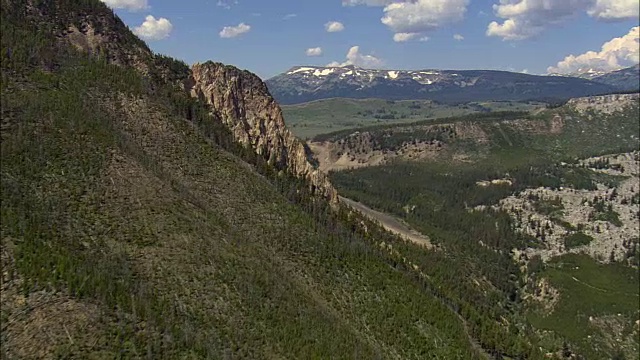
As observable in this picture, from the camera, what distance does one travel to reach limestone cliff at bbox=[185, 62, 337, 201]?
4919 inches

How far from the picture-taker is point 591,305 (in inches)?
6447

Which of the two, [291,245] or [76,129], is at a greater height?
[76,129]

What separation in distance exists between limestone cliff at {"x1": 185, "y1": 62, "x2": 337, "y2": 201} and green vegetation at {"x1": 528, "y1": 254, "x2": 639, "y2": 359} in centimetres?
7983

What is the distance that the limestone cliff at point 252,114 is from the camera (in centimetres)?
12494

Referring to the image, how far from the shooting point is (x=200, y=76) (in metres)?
126

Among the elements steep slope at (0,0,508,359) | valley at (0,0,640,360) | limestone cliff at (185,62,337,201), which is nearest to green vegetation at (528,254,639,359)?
valley at (0,0,640,360)

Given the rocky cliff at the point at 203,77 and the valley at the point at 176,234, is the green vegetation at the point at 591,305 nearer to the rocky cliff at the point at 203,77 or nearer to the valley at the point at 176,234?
the valley at the point at 176,234

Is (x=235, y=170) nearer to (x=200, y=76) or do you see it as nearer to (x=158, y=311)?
(x=200, y=76)

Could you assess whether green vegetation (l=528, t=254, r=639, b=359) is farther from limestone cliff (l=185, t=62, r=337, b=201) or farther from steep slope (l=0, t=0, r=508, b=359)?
limestone cliff (l=185, t=62, r=337, b=201)

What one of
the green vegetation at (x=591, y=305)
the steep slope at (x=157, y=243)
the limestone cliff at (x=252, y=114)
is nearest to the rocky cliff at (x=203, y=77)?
the limestone cliff at (x=252, y=114)

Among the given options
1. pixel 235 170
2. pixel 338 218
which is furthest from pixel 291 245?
pixel 338 218

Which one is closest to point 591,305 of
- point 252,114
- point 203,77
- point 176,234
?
→ point 252,114

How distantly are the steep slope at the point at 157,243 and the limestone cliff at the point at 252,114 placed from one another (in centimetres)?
768

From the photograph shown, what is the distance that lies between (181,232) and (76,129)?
23.7 m
